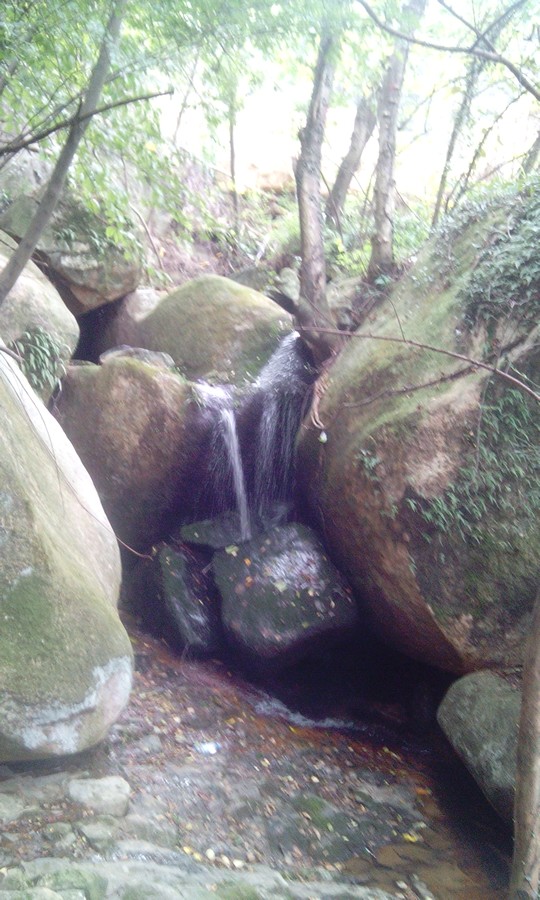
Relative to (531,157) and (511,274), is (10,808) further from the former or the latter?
(531,157)

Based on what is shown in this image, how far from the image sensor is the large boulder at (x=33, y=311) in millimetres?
6074

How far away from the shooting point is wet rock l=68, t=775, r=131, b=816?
10.7 feet

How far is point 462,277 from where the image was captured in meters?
5.95

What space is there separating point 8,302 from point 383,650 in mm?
4593

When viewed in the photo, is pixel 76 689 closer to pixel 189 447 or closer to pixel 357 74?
pixel 189 447

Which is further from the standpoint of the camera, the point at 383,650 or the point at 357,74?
the point at 357,74

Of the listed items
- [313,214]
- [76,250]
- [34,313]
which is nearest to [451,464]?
[34,313]

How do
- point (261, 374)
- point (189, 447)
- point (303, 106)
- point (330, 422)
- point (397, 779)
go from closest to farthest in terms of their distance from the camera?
point (397, 779) < point (330, 422) < point (189, 447) < point (261, 374) < point (303, 106)

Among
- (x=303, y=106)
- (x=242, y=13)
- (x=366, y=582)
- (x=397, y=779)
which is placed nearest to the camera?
(x=242, y=13)

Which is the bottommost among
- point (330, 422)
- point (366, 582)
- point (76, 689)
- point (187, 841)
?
point (187, 841)

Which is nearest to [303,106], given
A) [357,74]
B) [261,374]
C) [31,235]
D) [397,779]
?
[357,74]

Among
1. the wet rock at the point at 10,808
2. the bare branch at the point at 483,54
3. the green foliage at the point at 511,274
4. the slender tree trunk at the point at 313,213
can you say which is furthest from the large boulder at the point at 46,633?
the slender tree trunk at the point at 313,213

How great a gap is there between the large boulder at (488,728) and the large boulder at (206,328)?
13.2 feet

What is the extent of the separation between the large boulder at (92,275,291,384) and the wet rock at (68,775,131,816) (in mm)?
4679
